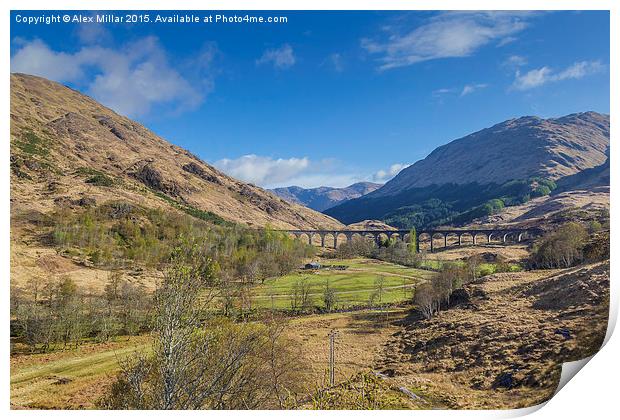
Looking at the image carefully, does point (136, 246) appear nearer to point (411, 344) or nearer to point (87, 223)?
point (87, 223)

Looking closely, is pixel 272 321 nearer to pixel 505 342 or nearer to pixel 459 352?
pixel 459 352

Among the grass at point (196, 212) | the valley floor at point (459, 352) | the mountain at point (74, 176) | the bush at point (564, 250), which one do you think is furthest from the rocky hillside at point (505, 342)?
the grass at point (196, 212)

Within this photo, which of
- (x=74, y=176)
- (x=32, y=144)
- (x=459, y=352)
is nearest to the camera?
(x=459, y=352)

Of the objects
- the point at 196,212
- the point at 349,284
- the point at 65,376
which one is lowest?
the point at 65,376

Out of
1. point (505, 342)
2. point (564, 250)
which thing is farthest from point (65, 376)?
point (564, 250)

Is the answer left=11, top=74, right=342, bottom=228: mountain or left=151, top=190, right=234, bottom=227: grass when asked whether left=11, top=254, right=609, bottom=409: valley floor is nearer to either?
left=11, top=74, right=342, bottom=228: mountain

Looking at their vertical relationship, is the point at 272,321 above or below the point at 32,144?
below
